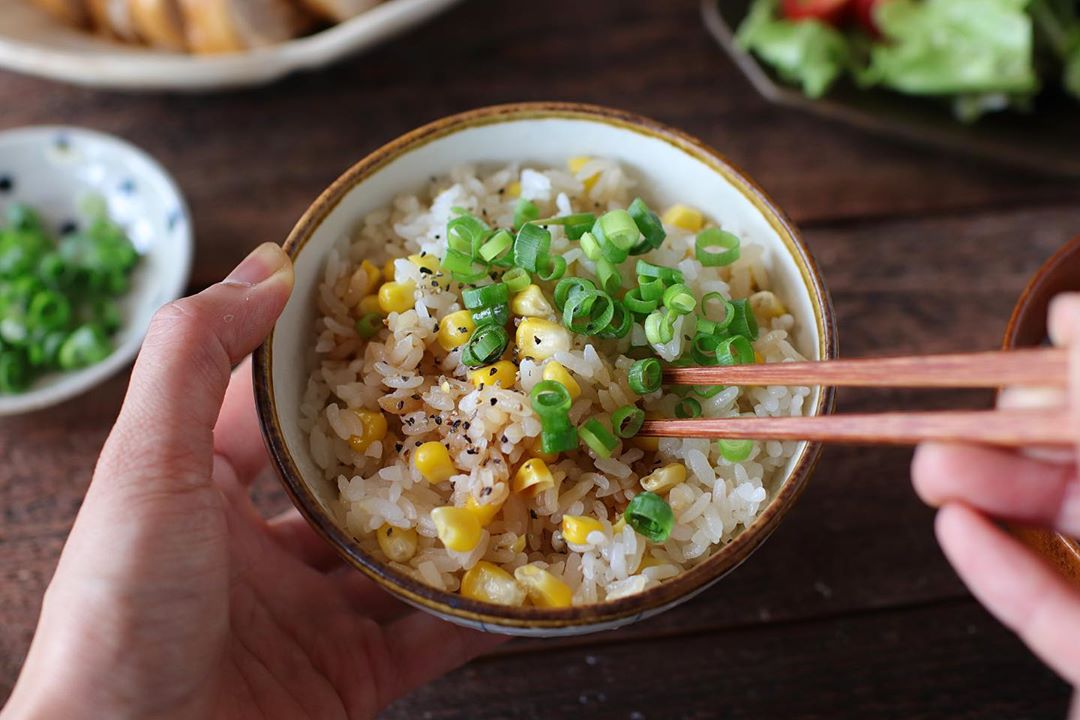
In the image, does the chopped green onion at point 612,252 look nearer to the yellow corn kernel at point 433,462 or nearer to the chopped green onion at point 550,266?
the chopped green onion at point 550,266

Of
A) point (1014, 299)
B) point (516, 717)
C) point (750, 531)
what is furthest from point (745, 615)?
point (1014, 299)

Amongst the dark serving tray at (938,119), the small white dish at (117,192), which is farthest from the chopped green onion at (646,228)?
the small white dish at (117,192)

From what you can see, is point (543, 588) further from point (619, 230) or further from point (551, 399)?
point (619, 230)

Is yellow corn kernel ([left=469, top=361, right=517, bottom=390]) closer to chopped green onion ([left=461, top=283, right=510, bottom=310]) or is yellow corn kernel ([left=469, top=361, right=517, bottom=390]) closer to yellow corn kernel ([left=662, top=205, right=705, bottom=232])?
chopped green onion ([left=461, top=283, right=510, bottom=310])

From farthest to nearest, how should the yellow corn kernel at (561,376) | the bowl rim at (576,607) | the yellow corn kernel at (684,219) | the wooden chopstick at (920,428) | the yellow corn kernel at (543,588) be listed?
the yellow corn kernel at (684,219), the yellow corn kernel at (561,376), the yellow corn kernel at (543,588), the bowl rim at (576,607), the wooden chopstick at (920,428)

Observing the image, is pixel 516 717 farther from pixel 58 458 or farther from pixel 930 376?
pixel 58 458

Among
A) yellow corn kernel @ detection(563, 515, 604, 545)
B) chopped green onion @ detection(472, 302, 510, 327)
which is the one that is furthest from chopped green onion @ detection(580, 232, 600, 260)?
yellow corn kernel @ detection(563, 515, 604, 545)
